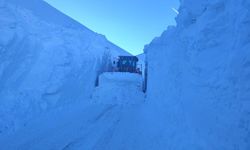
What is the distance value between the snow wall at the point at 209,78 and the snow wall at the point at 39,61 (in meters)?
8.79

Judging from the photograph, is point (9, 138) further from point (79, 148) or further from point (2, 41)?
point (2, 41)

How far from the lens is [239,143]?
14.1 feet

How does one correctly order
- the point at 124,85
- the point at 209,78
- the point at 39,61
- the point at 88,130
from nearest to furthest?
the point at 209,78, the point at 88,130, the point at 39,61, the point at 124,85

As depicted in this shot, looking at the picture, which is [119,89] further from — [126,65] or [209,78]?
[209,78]

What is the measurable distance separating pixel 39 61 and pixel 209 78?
12.4 m

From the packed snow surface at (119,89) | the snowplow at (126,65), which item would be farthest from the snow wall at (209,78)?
the snowplow at (126,65)

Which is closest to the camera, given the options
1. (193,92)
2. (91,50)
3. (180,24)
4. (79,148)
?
(193,92)

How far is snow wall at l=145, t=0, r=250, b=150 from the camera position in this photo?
14.5ft

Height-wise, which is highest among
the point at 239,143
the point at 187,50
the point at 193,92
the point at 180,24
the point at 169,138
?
the point at 180,24

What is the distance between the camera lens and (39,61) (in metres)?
15.8

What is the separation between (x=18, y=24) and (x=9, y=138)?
6.35 m

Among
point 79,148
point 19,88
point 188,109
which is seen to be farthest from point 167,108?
point 19,88

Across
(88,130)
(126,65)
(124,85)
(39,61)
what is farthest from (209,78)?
(126,65)

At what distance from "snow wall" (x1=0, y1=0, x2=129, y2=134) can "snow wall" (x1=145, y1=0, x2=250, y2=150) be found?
8.79 m
